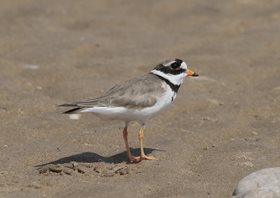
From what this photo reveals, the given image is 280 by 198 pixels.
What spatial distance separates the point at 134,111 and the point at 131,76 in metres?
3.11

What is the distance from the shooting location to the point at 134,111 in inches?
303

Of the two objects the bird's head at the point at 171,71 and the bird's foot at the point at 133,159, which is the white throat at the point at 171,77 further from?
the bird's foot at the point at 133,159

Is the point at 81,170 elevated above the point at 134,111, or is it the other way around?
the point at 134,111

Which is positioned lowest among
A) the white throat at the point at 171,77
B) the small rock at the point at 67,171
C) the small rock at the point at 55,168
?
the small rock at the point at 67,171

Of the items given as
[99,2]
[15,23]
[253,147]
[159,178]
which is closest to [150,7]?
[99,2]

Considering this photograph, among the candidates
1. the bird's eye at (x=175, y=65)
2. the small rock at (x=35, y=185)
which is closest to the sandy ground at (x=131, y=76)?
the small rock at (x=35, y=185)

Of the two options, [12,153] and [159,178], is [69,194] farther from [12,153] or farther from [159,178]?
[12,153]

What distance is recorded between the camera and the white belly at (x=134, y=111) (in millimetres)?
7570

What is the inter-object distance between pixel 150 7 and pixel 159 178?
292 inches

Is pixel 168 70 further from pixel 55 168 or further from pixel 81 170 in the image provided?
pixel 55 168

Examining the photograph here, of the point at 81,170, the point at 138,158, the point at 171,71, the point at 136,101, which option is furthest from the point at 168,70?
the point at 81,170

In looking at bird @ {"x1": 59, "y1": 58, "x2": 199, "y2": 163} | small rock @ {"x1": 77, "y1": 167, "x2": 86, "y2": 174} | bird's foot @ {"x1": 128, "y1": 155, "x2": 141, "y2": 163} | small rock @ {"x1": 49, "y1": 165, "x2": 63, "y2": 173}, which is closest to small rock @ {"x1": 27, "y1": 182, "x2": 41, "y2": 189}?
small rock @ {"x1": 49, "y1": 165, "x2": 63, "y2": 173}

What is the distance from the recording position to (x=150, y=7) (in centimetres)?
1402

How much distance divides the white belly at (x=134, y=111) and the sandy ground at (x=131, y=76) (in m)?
0.48
